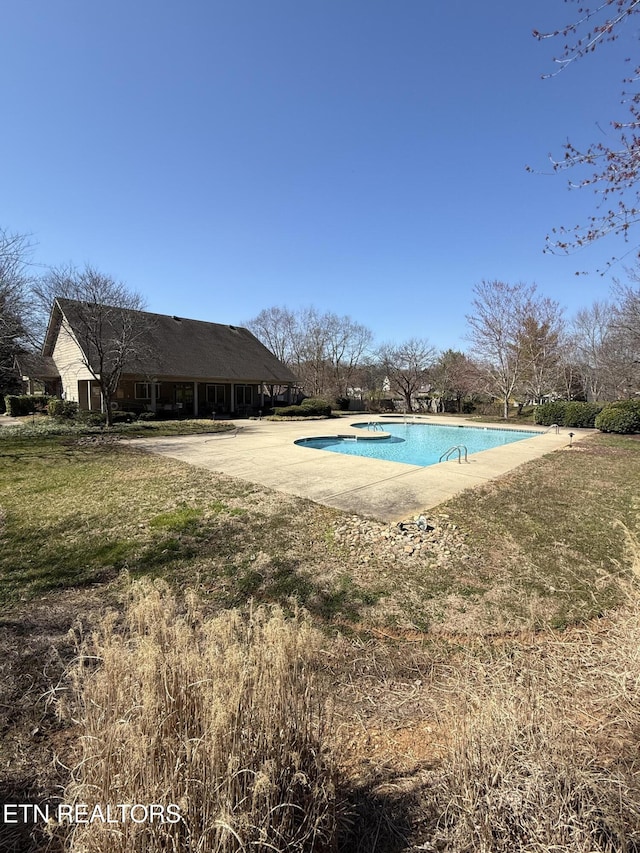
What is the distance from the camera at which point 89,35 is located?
845 centimetres

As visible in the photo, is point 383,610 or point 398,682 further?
point 383,610

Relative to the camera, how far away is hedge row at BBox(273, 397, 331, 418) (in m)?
25.0

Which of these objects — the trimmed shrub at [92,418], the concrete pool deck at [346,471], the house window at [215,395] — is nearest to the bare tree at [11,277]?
the trimmed shrub at [92,418]

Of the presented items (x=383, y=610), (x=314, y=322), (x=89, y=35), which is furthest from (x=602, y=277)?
(x=314, y=322)

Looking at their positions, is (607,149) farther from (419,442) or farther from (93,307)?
(93,307)

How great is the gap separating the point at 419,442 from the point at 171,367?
614 inches

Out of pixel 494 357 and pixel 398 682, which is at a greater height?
pixel 494 357

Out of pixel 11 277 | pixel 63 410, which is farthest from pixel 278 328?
pixel 11 277

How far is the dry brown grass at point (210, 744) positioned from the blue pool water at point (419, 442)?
1017 centimetres

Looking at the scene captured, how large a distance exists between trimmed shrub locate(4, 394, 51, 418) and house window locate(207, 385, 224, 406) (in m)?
9.64

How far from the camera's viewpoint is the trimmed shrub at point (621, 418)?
652 inches

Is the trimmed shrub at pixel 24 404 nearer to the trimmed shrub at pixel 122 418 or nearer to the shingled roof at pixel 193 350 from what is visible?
the shingled roof at pixel 193 350

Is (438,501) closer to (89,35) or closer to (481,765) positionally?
(481,765)

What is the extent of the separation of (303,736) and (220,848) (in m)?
0.48
